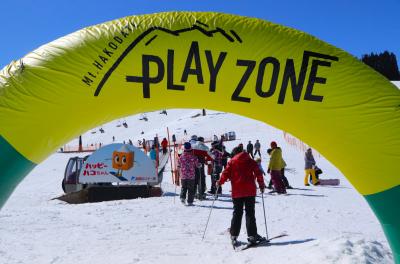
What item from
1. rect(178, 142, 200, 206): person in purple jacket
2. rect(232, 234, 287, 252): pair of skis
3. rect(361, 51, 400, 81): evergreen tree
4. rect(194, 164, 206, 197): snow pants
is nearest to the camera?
rect(232, 234, 287, 252): pair of skis

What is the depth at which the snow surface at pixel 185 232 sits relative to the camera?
607cm

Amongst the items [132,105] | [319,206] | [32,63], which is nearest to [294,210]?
[319,206]

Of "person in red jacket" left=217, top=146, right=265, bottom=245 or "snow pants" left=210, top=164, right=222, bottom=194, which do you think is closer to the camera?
"person in red jacket" left=217, top=146, right=265, bottom=245

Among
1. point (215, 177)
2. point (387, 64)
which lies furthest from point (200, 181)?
point (387, 64)

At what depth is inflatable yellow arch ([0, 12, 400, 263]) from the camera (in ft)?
12.1

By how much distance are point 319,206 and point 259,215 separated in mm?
2005

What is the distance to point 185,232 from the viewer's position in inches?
320

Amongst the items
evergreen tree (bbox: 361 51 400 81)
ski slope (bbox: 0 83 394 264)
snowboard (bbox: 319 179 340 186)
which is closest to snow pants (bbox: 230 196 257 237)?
ski slope (bbox: 0 83 394 264)

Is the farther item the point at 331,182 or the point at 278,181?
the point at 331,182

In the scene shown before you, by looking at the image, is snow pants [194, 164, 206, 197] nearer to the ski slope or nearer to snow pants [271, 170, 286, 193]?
the ski slope

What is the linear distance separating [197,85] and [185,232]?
15.8ft

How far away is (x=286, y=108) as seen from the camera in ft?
A: 13.0

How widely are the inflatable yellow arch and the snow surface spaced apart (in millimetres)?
2169

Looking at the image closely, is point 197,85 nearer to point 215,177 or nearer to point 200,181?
point 200,181
